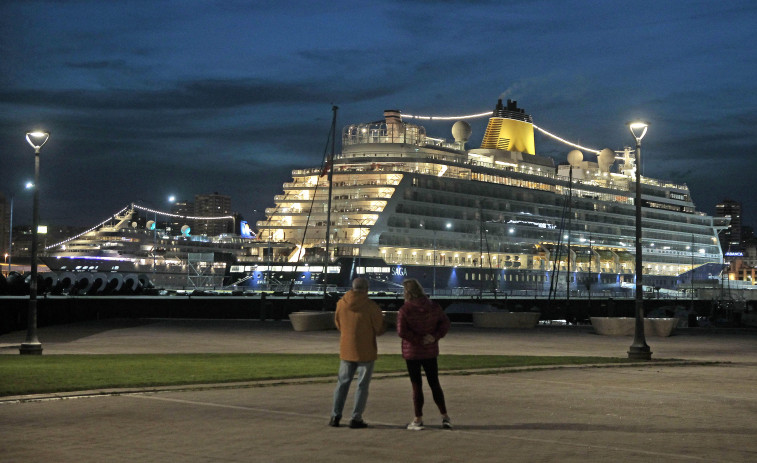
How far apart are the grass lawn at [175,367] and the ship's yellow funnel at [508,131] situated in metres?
84.4

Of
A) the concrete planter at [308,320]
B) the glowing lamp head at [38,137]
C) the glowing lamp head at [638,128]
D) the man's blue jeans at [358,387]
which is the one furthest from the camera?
the concrete planter at [308,320]

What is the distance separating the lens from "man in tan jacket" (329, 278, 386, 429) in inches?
423

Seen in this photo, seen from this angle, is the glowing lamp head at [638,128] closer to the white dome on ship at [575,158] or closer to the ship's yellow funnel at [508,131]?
the ship's yellow funnel at [508,131]

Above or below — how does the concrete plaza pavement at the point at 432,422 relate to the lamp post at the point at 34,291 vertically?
below

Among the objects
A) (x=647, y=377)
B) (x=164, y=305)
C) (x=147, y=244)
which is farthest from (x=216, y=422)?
(x=147, y=244)

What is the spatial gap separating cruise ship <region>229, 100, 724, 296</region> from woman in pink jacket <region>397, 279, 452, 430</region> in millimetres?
61735

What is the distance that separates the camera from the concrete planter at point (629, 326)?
35844 millimetres

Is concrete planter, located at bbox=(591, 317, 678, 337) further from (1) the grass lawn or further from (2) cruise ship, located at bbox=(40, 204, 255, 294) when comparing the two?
(2) cruise ship, located at bbox=(40, 204, 255, 294)

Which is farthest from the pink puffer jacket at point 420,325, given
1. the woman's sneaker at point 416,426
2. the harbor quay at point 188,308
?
the harbor quay at point 188,308

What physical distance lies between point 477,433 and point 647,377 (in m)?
8.50

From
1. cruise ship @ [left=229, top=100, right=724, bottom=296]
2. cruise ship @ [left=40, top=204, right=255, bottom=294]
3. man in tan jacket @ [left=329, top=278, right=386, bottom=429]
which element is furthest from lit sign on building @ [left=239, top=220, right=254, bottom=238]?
man in tan jacket @ [left=329, top=278, right=386, bottom=429]

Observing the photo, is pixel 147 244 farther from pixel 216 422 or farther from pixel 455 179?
pixel 216 422

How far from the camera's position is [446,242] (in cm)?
8994

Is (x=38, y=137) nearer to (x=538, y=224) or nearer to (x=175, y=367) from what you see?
(x=175, y=367)
